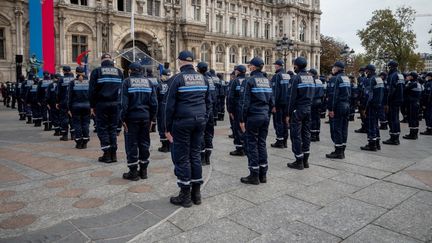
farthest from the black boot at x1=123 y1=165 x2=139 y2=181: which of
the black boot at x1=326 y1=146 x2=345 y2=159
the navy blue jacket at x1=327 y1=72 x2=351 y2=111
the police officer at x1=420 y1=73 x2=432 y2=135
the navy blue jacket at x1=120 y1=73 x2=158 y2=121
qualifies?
the police officer at x1=420 y1=73 x2=432 y2=135

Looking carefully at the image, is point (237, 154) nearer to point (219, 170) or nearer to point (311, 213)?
point (219, 170)

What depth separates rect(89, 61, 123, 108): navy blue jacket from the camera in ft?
24.6

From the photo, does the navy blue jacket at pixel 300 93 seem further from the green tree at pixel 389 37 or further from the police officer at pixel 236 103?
the green tree at pixel 389 37

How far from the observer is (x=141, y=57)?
25016 millimetres

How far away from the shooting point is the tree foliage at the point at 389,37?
51.7 m

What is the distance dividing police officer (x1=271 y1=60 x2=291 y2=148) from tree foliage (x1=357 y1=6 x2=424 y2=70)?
49.0 metres

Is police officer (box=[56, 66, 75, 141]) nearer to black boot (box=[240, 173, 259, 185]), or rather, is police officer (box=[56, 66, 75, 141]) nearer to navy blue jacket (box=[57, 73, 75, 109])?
navy blue jacket (box=[57, 73, 75, 109])

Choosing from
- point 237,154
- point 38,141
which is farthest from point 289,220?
point 38,141

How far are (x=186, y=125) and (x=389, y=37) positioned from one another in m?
57.1

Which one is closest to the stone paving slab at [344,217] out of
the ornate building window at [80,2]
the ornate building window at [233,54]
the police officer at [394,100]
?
the police officer at [394,100]

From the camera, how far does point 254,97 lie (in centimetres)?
629

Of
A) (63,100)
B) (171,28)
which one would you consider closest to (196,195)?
(63,100)

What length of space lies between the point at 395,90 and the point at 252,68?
21.8ft

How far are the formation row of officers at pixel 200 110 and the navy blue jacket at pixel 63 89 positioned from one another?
0.03 meters
